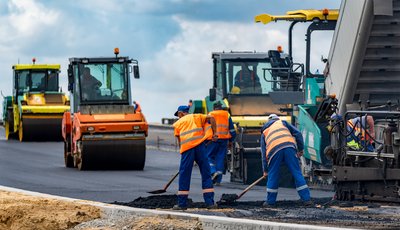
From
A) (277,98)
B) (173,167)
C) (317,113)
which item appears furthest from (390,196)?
(173,167)

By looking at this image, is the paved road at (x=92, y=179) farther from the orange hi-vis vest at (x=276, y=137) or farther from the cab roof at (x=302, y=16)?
the cab roof at (x=302, y=16)

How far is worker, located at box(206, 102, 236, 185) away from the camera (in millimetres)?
23203

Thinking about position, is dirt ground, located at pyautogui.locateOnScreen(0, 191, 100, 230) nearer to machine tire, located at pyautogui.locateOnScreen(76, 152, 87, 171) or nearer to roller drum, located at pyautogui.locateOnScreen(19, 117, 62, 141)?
machine tire, located at pyautogui.locateOnScreen(76, 152, 87, 171)

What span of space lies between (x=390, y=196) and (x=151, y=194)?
17.8 feet

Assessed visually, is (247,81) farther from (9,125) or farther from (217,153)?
(9,125)

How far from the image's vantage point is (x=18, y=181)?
23.0 m

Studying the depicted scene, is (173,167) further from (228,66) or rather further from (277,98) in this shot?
(277,98)

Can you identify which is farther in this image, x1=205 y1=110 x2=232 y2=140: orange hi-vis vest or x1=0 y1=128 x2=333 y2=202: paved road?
x1=205 y1=110 x2=232 y2=140: orange hi-vis vest

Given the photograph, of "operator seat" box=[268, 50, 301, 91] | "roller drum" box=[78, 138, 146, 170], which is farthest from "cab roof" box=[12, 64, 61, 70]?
"operator seat" box=[268, 50, 301, 91]

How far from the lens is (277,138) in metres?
17.4

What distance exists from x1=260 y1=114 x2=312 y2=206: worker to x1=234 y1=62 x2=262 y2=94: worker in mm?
9403

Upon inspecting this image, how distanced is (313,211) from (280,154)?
8.48 feet

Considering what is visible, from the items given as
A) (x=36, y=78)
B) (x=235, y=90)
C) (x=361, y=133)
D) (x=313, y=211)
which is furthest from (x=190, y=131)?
(x=36, y=78)

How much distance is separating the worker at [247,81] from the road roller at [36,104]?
1367 centimetres
